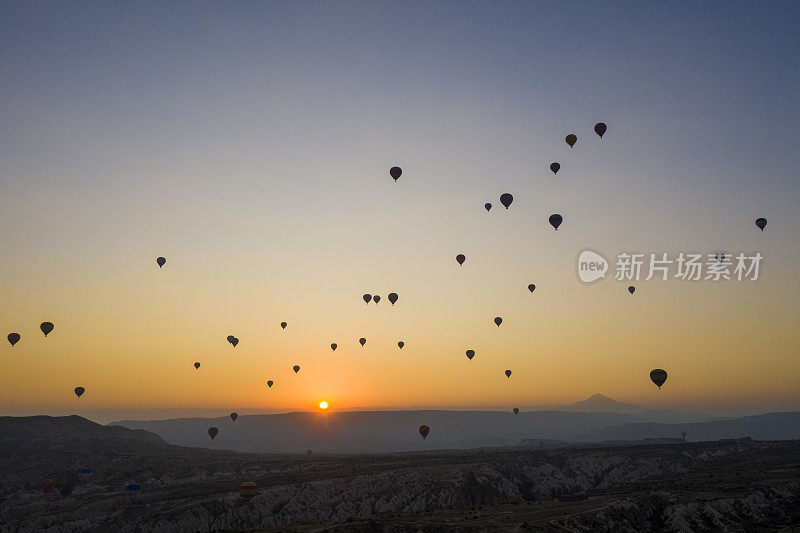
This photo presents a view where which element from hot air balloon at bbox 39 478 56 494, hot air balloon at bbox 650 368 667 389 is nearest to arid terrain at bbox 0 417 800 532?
hot air balloon at bbox 39 478 56 494

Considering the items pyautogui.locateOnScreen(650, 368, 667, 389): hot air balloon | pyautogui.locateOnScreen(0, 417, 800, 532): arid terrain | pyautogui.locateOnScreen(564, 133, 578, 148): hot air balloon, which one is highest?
pyautogui.locateOnScreen(564, 133, 578, 148): hot air balloon

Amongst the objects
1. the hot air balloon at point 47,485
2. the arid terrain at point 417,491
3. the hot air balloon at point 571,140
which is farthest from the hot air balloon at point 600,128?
the hot air balloon at point 47,485

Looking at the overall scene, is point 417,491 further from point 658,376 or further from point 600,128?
point 600,128

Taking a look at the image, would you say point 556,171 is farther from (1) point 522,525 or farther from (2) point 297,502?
(2) point 297,502

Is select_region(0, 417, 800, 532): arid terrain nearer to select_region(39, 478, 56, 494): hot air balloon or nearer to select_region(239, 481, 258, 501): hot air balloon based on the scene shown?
select_region(239, 481, 258, 501): hot air balloon

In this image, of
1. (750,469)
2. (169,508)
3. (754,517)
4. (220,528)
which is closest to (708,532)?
(754,517)

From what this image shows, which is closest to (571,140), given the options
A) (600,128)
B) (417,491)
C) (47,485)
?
(600,128)

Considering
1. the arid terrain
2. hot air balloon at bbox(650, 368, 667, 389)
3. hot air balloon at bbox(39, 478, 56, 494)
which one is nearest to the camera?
the arid terrain
